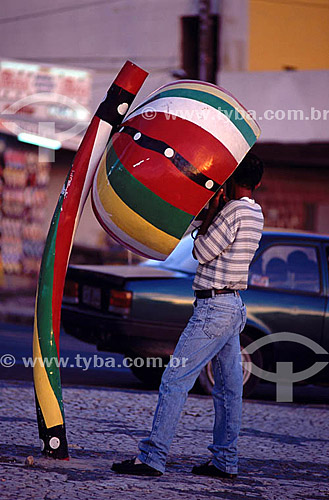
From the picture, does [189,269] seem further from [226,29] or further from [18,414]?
[226,29]

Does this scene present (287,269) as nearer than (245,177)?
No

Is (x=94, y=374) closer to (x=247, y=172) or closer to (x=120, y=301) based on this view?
(x=120, y=301)

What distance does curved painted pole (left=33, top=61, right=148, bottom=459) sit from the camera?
16.0 ft

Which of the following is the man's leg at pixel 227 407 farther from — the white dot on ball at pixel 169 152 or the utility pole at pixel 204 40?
the utility pole at pixel 204 40

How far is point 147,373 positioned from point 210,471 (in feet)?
11.1

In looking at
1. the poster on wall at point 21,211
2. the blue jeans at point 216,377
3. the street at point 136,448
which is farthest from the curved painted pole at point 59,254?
the poster on wall at point 21,211

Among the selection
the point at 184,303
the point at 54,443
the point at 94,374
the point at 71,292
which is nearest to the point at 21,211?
the point at 94,374

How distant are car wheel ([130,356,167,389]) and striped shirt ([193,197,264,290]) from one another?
3411mm

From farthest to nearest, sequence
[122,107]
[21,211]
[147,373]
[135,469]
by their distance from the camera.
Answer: [21,211], [147,373], [122,107], [135,469]

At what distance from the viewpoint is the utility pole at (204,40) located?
20.0 meters

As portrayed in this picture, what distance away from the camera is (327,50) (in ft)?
69.2

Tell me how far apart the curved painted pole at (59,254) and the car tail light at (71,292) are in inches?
124

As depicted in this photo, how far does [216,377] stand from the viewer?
491cm

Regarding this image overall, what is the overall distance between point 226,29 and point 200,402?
1494 centimetres
